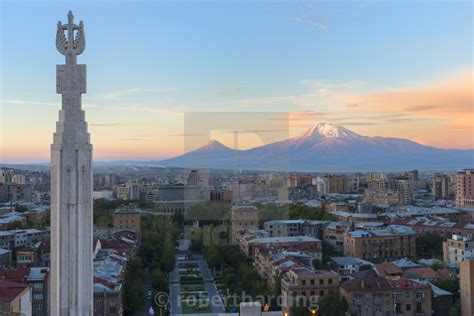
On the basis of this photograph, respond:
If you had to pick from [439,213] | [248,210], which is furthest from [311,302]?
[439,213]

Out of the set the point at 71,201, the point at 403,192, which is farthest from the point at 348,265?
the point at 403,192

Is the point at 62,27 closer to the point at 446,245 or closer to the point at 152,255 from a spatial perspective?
the point at 152,255

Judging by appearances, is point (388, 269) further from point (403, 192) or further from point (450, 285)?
point (403, 192)

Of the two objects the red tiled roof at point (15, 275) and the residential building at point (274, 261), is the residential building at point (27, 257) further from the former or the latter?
the residential building at point (274, 261)

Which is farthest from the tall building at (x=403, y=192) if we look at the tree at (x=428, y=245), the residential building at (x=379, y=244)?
the residential building at (x=379, y=244)

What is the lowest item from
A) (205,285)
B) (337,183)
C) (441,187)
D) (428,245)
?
(205,285)

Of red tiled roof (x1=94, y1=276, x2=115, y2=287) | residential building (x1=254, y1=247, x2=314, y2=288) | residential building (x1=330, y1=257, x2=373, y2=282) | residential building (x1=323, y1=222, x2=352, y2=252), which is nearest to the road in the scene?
residential building (x1=254, y1=247, x2=314, y2=288)
